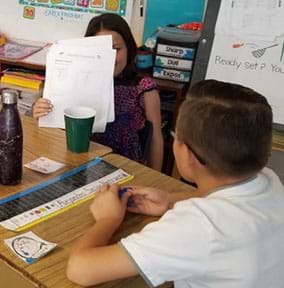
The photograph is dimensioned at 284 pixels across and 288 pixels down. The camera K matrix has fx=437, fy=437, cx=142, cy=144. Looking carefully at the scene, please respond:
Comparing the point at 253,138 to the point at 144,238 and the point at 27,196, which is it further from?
the point at 27,196

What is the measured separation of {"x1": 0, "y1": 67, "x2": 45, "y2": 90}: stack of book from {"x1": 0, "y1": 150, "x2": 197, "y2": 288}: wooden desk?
1530 mm

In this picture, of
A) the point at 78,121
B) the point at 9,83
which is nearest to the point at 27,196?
the point at 78,121

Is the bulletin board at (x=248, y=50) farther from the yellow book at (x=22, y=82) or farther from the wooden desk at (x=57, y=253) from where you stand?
the wooden desk at (x=57, y=253)

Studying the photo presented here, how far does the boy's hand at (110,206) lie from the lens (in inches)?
37.8

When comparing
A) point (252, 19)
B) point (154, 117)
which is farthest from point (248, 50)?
point (154, 117)

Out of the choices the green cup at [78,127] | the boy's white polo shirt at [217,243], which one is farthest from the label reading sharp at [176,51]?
the boy's white polo shirt at [217,243]

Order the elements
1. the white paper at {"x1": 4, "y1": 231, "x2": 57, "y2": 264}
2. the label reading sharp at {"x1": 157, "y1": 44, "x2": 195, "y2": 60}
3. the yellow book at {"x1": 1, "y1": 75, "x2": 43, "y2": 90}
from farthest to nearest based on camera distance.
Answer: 1. the yellow book at {"x1": 1, "y1": 75, "x2": 43, "y2": 90}
2. the label reading sharp at {"x1": 157, "y1": 44, "x2": 195, "y2": 60}
3. the white paper at {"x1": 4, "y1": 231, "x2": 57, "y2": 264}

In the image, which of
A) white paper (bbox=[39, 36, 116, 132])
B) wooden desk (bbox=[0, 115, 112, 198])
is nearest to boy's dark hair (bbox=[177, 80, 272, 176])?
wooden desk (bbox=[0, 115, 112, 198])

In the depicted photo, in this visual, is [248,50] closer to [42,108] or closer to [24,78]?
[42,108]

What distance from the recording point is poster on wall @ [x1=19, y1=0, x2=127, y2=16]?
2.62 m

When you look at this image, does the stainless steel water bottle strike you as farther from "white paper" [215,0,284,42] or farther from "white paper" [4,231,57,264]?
"white paper" [215,0,284,42]

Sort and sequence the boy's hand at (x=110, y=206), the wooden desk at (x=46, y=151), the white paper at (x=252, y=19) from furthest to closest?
1. the white paper at (x=252, y=19)
2. the wooden desk at (x=46, y=151)
3. the boy's hand at (x=110, y=206)

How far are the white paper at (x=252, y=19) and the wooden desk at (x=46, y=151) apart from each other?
112cm

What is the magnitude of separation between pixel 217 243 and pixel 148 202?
0.32 m
